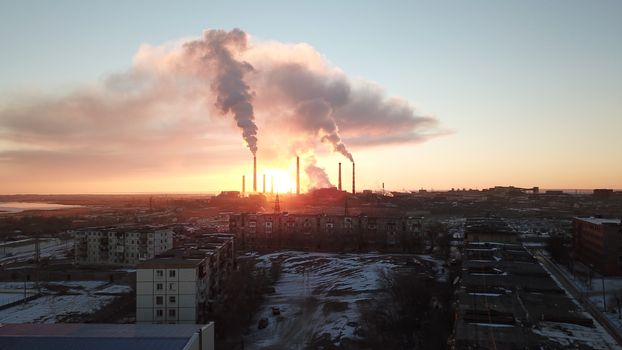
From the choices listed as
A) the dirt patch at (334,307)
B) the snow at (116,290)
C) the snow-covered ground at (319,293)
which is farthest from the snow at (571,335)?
the snow at (116,290)

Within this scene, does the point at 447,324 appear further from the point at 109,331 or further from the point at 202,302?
the point at 109,331

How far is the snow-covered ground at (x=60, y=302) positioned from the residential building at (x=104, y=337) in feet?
29.2

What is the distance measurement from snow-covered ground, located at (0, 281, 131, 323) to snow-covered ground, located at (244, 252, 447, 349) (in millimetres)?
9214

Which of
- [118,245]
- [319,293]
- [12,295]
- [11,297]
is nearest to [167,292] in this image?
[319,293]

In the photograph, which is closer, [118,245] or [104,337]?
[104,337]

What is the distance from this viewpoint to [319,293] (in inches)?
1046

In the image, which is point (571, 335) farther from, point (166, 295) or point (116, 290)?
point (116, 290)

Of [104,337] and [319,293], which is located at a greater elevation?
[104,337]

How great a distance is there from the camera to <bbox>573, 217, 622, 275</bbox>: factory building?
30.2 m

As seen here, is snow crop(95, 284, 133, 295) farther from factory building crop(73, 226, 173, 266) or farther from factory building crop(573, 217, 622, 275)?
factory building crop(573, 217, 622, 275)

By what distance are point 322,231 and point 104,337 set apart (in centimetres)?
3320

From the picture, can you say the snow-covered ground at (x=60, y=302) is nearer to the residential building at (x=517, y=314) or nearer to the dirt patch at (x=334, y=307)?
the dirt patch at (x=334, y=307)

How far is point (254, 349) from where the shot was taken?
58.5ft

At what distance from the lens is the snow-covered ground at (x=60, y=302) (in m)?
22.5
